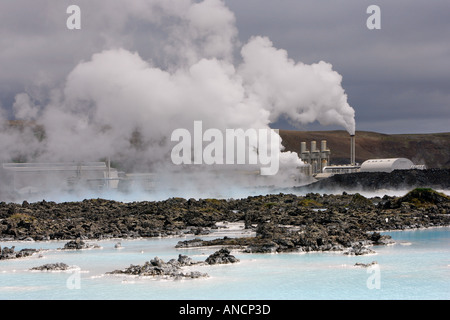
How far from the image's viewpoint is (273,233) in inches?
1048

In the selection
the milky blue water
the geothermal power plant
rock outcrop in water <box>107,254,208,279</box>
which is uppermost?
the geothermal power plant

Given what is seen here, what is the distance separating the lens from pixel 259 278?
17.8 metres

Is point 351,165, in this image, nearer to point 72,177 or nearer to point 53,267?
point 72,177

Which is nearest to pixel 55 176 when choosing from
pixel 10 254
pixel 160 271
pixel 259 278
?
pixel 10 254

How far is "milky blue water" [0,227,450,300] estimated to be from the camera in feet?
51.5

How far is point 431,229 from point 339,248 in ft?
37.4

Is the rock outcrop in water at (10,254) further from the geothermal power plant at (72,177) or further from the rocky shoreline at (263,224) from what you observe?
the geothermal power plant at (72,177)

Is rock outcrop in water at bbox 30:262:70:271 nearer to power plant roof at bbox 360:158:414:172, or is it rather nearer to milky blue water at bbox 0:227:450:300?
milky blue water at bbox 0:227:450:300

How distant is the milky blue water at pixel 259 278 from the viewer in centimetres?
1569

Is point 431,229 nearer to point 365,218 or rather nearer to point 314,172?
point 365,218

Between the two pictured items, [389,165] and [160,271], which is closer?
[160,271]

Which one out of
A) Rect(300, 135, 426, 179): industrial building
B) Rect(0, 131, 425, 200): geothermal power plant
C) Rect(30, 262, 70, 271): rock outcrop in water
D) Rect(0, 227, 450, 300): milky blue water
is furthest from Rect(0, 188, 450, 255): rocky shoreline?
Rect(300, 135, 426, 179): industrial building
